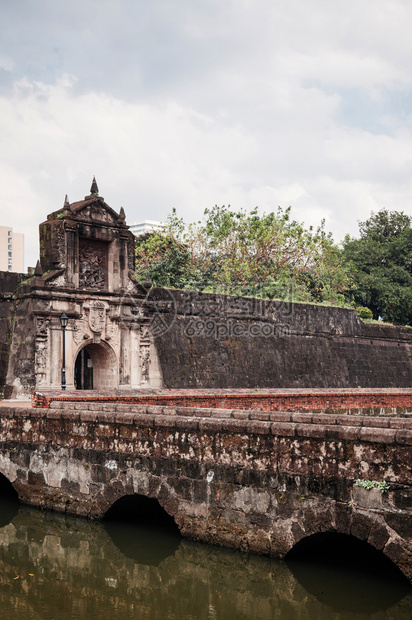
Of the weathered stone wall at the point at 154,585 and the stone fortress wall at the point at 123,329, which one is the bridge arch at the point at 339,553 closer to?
the weathered stone wall at the point at 154,585

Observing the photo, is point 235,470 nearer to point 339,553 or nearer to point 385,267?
point 339,553

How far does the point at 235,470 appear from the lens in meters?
6.91

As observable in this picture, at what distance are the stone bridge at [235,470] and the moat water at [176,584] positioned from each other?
295 millimetres

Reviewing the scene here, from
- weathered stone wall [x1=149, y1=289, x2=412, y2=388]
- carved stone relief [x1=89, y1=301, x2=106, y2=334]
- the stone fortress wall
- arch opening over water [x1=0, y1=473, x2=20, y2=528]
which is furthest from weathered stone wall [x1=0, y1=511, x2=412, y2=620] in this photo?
weathered stone wall [x1=149, y1=289, x2=412, y2=388]

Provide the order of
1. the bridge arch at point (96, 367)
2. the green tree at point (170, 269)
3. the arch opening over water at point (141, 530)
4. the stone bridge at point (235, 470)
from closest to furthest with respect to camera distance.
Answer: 1. the stone bridge at point (235, 470)
2. the arch opening over water at point (141, 530)
3. the bridge arch at point (96, 367)
4. the green tree at point (170, 269)

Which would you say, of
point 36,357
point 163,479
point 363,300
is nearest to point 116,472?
point 163,479

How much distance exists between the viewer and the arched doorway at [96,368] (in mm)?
16719

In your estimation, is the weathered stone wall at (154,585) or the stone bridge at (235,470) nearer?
the stone bridge at (235,470)

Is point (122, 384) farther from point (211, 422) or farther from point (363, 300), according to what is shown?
point (363, 300)

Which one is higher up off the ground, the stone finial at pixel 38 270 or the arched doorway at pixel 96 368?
the stone finial at pixel 38 270

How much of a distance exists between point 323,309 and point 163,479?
16.8 meters

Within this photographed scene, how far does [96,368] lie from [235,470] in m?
10.8

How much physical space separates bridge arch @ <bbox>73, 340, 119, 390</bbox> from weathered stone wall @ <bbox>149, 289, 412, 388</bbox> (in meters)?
1.58

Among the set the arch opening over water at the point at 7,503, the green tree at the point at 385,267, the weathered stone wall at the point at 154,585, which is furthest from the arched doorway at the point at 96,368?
the green tree at the point at 385,267
